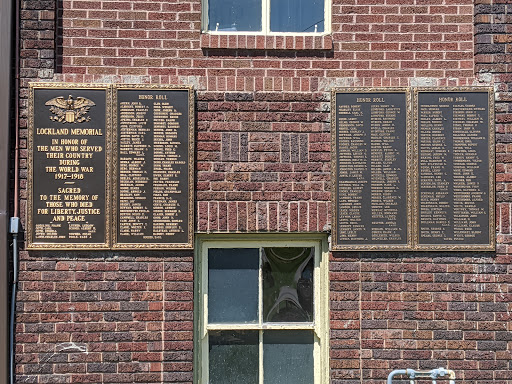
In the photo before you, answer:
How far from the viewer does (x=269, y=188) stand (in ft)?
15.5

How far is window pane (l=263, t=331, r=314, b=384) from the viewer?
4.79 metres

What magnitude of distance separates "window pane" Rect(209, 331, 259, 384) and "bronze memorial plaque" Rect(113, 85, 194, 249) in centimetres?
91

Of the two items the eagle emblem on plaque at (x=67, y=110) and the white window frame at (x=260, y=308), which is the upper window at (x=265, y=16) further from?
the white window frame at (x=260, y=308)

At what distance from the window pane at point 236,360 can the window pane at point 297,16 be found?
2637 mm

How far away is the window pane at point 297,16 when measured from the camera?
16.2 feet

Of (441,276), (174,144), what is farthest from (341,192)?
(174,144)

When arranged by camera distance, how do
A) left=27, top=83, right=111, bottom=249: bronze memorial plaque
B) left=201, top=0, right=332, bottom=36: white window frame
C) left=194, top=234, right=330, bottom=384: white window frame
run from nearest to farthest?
1. left=27, top=83, right=111, bottom=249: bronze memorial plaque
2. left=194, top=234, right=330, bottom=384: white window frame
3. left=201, top=0, right=332, bottom=36: white window frame

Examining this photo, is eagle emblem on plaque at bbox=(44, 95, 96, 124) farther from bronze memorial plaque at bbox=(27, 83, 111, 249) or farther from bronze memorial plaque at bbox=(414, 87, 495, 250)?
bronze memorial plaque at bbox=(414, 87, 495, 250)

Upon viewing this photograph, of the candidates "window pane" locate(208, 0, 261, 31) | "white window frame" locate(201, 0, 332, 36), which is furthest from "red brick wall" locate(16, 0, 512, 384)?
"window pane" locate(208, 0, 261, 31)

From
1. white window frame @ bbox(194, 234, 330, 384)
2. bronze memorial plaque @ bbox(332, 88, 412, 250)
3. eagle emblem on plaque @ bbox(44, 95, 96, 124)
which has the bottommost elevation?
white window frame @ bbox(194, 234, 330, 384)

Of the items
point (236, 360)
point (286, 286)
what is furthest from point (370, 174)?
point (236, 360)

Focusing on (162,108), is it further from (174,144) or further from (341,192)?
(341,192)

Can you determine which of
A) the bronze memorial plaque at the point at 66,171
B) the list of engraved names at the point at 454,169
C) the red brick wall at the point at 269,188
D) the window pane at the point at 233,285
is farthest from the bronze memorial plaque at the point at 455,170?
the bronze memorial plaque at the point at 66,171

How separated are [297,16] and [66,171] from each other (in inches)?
92.4
